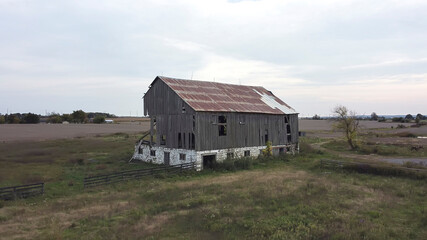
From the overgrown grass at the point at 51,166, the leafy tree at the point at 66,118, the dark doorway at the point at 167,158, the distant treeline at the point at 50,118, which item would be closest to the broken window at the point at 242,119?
the dark doorway at the point at 167,158

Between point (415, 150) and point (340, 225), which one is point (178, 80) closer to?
point (340, 225)

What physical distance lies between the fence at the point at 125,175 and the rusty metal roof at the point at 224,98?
622cm

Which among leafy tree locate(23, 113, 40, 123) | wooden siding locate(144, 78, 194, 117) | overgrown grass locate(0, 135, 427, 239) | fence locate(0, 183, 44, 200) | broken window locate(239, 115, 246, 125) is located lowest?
overgrown grass locate(0, 135, 427, 239)

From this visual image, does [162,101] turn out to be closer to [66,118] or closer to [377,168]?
[377,168]

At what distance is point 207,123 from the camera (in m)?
31.6

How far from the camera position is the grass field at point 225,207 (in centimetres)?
1365

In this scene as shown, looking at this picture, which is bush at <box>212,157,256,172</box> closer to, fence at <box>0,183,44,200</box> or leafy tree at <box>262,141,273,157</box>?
leafy tree at <box>262,141,273,157</box>

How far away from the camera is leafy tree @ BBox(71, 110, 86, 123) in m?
149

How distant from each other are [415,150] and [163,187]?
38.4 metres

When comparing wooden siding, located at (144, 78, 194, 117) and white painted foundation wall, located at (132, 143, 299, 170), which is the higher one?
wooden siding, located at (144, 78, 194, 117)

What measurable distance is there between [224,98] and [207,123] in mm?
6146

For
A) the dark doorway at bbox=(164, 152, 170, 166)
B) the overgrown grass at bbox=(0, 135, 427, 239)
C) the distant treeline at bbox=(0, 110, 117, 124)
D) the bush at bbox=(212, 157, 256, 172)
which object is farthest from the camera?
the distant treeline at bbox=(0, 110, 117, 124)

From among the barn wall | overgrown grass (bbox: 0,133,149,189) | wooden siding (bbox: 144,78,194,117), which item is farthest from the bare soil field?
the barn wall

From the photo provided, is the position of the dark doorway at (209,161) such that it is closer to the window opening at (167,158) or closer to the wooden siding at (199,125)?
the wooden siding at (199,125)
